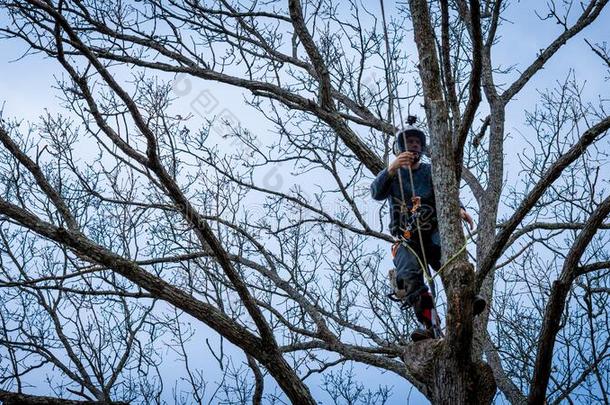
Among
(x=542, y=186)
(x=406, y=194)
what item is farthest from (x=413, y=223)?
(x=542, y=186)

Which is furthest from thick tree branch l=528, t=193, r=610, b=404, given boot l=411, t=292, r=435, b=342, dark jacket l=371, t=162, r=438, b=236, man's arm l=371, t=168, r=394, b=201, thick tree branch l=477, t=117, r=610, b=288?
man's arm l=371, t=168, r=394, b=201

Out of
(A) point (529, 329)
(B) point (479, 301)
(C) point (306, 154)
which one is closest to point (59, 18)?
(B) point (479, 301)

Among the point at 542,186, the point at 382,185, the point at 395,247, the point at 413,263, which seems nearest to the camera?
the point at 542,186

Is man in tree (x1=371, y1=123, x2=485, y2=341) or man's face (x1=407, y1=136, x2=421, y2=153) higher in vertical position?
man's face (x1=407, y1=136, x2=421, y2=153)

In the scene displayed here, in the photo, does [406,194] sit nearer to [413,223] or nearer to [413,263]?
[413,223]

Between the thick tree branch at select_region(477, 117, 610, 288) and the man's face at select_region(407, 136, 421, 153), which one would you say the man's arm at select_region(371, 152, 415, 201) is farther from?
the thick tree branch at select_region(477, 117, 610, 288)

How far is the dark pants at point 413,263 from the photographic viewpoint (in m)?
3.66

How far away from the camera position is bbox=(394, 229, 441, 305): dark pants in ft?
12.0

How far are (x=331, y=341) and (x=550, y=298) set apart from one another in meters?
1.88

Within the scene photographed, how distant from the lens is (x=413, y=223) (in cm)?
381

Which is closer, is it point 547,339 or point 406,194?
point 547,339

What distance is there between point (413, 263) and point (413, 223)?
25 centimetres

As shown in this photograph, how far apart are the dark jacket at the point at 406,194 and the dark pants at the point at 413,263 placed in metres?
0.08

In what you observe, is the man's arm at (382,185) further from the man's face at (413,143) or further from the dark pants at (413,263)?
the dark pants at (413,263)
